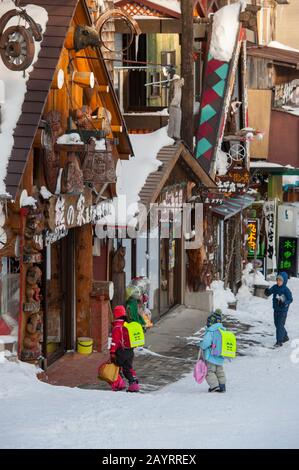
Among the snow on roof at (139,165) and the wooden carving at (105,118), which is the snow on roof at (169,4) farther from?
the wooden carving at (105,118)

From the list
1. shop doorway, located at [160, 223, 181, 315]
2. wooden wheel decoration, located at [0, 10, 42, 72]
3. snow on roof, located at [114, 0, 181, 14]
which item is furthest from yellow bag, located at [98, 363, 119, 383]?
snow on roof, located at [114, 0, 181, 14]

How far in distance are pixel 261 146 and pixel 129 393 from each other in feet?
84.3

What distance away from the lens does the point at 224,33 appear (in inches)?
1225

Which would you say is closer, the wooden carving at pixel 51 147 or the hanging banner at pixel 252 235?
the wooden carving at pixel 51 147

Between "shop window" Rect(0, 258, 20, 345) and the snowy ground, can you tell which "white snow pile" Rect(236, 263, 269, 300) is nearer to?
the snowy ground

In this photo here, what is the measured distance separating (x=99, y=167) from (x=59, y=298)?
9.14ft

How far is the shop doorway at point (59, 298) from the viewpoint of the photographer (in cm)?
1858

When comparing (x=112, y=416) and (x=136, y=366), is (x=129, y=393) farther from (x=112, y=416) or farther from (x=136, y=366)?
(x=136, y=366)

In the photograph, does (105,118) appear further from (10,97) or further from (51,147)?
(10,97)

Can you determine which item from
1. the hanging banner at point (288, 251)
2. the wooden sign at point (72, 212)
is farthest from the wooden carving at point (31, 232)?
the hanging banner at point (288, 251)

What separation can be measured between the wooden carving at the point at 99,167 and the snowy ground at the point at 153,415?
3.78 m

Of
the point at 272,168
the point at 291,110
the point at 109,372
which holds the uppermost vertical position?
the point at 291,110

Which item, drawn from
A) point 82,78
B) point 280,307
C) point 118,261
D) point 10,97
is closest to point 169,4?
point 118,261

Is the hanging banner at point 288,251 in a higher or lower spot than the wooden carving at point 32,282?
lower
